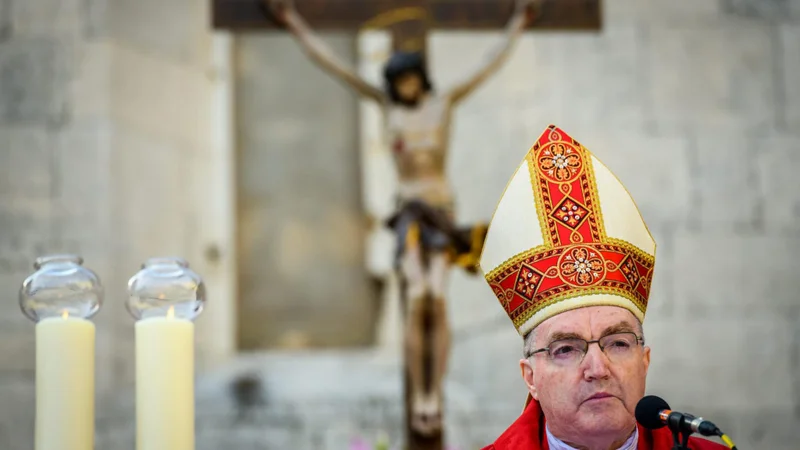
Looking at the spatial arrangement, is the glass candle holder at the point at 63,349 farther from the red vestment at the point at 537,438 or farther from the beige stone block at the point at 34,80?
the beige stone block at the point at 34,80

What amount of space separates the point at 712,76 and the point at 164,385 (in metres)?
5.65

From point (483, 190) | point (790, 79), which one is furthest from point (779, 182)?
point (483, 190)

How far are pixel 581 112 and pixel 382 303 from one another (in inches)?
72.6

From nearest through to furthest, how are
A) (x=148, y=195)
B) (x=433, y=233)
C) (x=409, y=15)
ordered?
(x=433, y=233)
(x=409, y=15)
(x=148, y=195)

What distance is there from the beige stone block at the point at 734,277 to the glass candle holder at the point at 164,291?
5119mm

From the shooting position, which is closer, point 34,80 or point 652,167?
point 34,80

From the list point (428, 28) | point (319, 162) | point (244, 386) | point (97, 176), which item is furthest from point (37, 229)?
point (428, 28)

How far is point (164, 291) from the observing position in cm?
221

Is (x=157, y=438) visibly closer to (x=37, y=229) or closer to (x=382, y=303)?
(x=37, y=229)

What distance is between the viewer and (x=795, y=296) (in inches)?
276

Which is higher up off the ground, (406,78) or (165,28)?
(165,28)

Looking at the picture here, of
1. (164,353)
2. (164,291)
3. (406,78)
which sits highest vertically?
(406,78)

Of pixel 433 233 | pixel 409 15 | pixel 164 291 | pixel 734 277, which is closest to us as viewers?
pixel 164 291

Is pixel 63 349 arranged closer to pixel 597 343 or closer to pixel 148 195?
pixel 597 343
